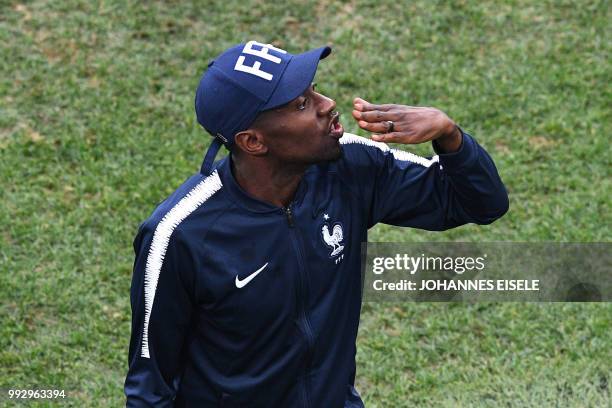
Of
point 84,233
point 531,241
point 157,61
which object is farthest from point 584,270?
point 157,61

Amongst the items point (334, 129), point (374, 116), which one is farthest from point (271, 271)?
point (374, 116)

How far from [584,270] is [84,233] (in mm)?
3270

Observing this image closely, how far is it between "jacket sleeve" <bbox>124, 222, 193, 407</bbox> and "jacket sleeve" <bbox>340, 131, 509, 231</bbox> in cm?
72

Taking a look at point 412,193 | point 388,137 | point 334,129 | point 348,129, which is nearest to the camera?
point 388,137

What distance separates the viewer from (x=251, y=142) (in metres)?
3.85

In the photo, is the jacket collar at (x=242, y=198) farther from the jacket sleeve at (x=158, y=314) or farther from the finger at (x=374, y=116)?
the finger at (x=374, y=116)

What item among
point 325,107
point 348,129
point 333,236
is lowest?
point 348,129

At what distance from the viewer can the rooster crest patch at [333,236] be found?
399 cm

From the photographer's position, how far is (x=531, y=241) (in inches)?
296

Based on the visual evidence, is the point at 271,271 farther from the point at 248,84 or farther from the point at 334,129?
the point at 248,84

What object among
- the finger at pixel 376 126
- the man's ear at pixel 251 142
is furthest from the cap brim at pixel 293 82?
the finger at pixel 376 126

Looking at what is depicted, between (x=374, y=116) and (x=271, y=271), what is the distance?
2.11 ft

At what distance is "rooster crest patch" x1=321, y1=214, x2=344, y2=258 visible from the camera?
399 centimetres

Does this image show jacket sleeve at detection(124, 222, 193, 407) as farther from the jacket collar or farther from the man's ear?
the man's ear
